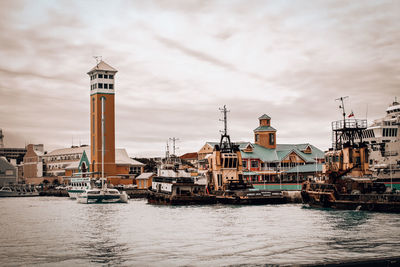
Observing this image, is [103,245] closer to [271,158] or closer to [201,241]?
[201,241]

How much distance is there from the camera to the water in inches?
849

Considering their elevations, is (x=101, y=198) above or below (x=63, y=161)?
below

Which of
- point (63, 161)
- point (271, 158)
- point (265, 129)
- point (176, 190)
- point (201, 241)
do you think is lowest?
point (201, 241)

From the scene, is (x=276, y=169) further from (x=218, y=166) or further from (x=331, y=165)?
(x=331, y=165)

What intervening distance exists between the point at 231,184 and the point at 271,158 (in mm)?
33659

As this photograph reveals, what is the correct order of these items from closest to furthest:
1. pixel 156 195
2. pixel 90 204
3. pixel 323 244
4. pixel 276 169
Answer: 1. pixel 323 244
2. pixel 156 195
3. pixel 90 204
4. pixel 276 169

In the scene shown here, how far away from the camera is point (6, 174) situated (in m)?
144

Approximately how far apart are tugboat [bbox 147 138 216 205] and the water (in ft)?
65.6

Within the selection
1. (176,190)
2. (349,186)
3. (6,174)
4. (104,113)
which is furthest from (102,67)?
(349,186)

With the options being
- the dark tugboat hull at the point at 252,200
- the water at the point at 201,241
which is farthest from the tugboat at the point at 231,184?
the water at the point at 201,241

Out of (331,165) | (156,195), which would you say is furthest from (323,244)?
(156,195)

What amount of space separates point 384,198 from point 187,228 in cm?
1989

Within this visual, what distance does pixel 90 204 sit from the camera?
72188mm

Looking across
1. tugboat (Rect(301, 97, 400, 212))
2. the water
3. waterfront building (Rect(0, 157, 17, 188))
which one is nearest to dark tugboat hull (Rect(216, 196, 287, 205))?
tugboat (Rect(301, 97, 400, 212))
